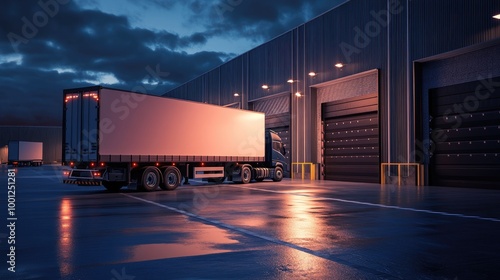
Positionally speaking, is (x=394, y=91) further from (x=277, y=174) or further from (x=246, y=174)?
(x=246, y=174)

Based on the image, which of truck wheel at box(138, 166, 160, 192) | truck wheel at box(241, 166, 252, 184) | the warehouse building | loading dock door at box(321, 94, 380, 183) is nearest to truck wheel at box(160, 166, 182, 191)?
truck wheel at box(138, 166, 160, 192)

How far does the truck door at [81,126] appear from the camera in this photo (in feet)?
61.5

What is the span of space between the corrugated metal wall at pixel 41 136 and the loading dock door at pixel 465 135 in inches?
3694

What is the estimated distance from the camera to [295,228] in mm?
9766

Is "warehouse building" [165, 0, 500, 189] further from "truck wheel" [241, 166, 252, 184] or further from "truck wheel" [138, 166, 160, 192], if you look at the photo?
"truck wheel" [138, 166, 160, 192]

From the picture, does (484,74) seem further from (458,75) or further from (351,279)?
(351,279)

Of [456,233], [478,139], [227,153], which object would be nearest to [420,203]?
[456,233]

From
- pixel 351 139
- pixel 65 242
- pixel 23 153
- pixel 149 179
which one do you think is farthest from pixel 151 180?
pixel 23 153

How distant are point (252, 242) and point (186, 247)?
1.21m

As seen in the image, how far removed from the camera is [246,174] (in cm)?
2802

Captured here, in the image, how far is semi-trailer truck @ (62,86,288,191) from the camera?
18859 millimetres

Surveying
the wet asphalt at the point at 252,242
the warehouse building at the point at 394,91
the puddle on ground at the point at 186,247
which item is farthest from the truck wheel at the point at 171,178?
the puddle on ground at the point at 186,247

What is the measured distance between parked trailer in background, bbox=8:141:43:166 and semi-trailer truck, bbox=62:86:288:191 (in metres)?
53.7

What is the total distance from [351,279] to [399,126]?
71.4ft
